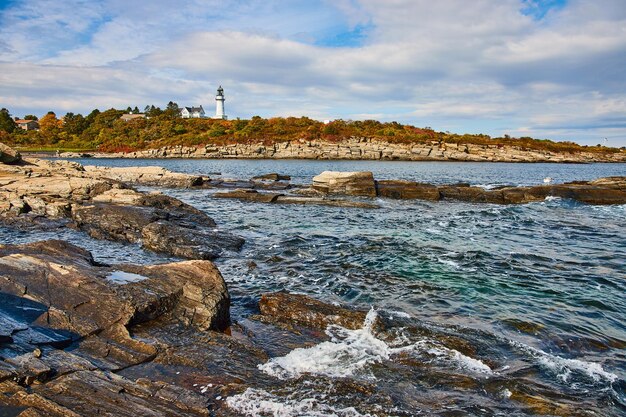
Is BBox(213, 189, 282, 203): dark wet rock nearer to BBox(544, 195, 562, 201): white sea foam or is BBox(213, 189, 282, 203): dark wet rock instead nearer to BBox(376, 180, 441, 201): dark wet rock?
BBox(376, 180, 441, 201): dark wet rock

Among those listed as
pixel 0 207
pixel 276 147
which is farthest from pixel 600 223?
pixel 276 147

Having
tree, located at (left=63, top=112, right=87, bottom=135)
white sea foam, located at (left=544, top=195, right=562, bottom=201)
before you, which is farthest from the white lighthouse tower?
white sea foam, located at (left=544, top=195, right=562, bottom=201)

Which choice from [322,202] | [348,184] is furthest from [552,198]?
[322,202]

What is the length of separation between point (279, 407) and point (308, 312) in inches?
149

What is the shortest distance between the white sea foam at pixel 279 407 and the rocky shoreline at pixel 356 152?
88762 mm

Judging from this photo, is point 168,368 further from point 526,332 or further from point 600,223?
point 600,223

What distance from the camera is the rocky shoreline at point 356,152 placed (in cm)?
9412

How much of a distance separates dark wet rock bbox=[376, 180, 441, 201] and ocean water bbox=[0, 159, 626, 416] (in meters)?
9.57

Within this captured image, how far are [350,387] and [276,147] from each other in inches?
3735

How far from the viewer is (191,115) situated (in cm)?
16475

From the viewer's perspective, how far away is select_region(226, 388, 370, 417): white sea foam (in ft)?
19.4

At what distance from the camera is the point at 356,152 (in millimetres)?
94812

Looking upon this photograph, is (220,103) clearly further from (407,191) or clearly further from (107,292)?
(107,292)

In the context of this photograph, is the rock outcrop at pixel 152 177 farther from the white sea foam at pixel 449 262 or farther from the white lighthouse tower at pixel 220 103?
the white lighthouse tower at pixel 220 103
